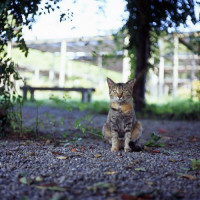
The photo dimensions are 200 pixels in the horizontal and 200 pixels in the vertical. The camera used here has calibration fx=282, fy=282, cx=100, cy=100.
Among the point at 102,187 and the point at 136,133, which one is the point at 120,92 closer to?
the point at 136,133

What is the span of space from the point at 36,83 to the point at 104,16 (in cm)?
1341

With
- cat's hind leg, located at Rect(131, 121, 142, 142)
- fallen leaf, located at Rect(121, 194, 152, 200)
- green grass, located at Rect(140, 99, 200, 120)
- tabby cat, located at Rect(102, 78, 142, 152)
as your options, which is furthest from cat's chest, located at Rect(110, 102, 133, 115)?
green grass, located at Rect(140, 99, 200, 120)

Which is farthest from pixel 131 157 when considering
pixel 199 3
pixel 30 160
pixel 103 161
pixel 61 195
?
pixel 199 3

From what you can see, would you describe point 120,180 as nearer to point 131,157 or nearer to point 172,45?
point 131,157

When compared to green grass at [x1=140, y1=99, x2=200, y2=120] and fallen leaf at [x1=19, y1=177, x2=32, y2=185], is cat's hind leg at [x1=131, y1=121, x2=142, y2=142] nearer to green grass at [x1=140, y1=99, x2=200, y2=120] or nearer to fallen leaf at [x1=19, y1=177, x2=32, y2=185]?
fallen leaf at [x1=19, y1=177, x2=32, y2=185]

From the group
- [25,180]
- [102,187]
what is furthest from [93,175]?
[25,180]

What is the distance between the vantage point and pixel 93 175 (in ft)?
6.93

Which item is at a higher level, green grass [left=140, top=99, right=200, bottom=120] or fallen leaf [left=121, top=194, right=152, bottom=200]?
green grass [left=140, top=99, right=200, bottom=120]

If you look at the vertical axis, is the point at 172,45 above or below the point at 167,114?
above

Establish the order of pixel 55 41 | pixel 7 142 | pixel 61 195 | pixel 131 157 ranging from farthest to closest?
pixel 55 41, pixel 7 142, pixel 131 157, pixel 61 195

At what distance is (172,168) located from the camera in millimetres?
2449

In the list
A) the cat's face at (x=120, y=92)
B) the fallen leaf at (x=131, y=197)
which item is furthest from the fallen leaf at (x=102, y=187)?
the cat's face at (x=120, y=92)

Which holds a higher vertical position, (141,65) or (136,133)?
(141,65)

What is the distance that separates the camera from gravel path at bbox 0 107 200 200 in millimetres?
1743
